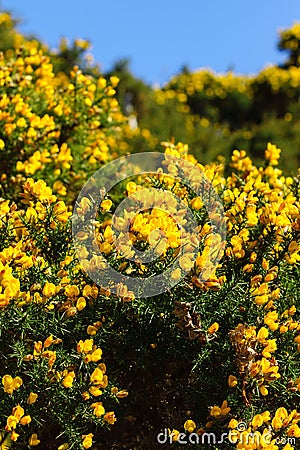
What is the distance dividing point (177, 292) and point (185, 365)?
0.99ft

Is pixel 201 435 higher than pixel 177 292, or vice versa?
pixel 177 292

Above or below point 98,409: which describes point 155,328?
above

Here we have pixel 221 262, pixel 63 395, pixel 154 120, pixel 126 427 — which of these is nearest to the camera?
pixel 63 395

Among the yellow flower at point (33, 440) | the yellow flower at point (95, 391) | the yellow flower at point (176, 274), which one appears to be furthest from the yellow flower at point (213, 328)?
the yellow flower at point (33, 440)

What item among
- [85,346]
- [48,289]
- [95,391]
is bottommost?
[95,391]

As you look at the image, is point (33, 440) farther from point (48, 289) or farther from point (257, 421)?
point (257, 421)

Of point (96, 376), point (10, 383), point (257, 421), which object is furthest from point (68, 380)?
point (257, 421)

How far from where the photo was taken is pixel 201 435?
2289mm

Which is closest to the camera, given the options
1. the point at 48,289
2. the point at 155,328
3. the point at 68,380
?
the point at 68,380

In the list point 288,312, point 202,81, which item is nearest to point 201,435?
point 288,312

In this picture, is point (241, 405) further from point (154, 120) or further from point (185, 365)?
point (154, 120)

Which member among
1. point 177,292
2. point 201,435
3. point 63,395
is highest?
point 177,292

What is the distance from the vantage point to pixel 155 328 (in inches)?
96.0

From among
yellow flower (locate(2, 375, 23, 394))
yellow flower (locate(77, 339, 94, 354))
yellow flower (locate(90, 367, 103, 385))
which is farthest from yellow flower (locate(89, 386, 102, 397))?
yellow flower (locate(2, 375, 23, 394))
